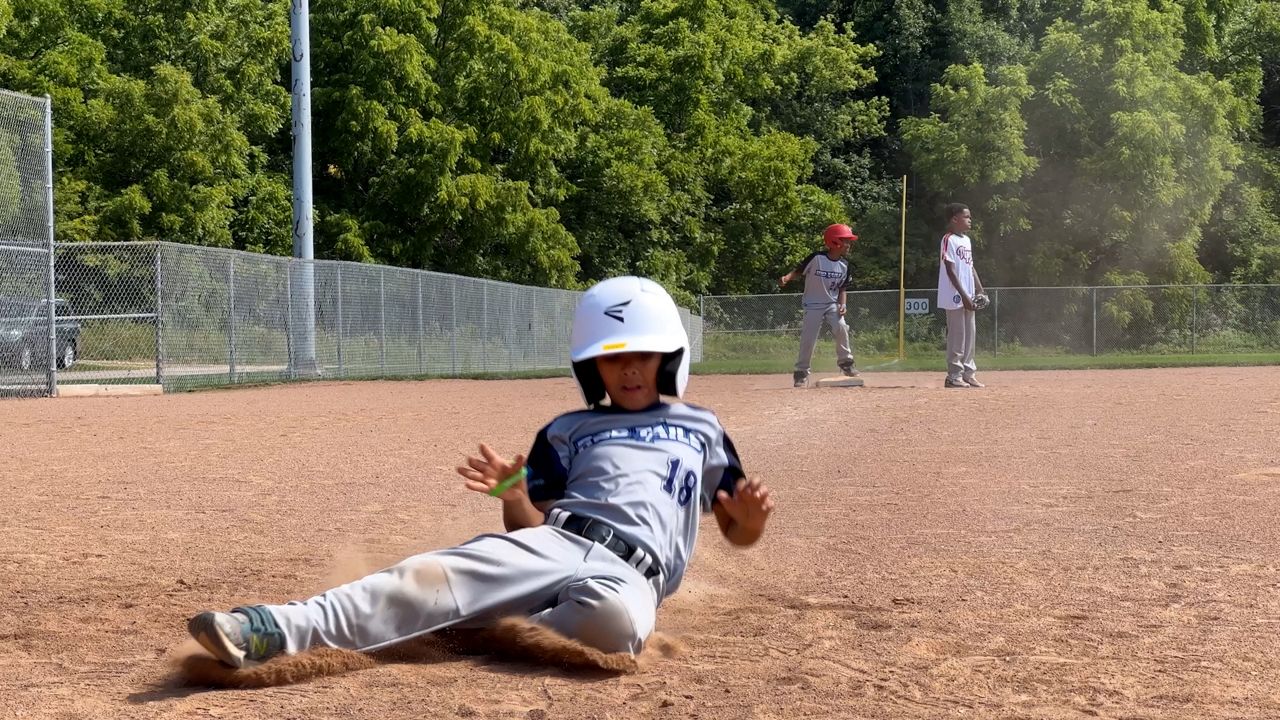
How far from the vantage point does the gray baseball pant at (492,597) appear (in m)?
3.60

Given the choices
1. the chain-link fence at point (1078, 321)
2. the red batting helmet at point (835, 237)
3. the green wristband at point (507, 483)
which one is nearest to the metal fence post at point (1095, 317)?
the chain-link fence at point (1078, 321)

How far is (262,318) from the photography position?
20.8m

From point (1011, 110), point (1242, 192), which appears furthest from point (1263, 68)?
point (1011, 110)

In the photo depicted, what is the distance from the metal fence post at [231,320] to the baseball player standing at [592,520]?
635 inches

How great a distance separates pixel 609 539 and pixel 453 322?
73.6ft

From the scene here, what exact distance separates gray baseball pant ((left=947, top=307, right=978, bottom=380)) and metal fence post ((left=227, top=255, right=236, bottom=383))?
955 cm

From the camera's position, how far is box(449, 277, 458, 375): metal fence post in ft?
85.6

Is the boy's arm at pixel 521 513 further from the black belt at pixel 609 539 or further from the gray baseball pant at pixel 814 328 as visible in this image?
the gray baseball pant at pixel 814 328

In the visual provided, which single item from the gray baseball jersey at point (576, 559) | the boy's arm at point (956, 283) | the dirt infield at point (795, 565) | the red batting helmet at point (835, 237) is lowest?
the dirt infield at point (795, 565)

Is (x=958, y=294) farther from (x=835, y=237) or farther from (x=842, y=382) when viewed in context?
(x=842, y=382)

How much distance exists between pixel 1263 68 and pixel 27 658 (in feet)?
157

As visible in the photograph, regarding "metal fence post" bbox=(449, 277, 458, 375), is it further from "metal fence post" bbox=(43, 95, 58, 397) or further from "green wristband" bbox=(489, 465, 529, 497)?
"green wristband" bbox=(489, 465, 529, 497)

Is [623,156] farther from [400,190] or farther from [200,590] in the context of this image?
[200,590]

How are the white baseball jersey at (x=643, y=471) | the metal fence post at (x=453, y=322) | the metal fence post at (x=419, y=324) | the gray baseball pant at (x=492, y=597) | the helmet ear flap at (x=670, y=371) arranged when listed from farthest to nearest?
the metal fence post at (x=453, y=322) < the metal fence post at (x=419, y=324) < the helmet ear flap at (x=670, y=371) < the white baseball jersey at (x=643, y=471) < the gray baseball pant at (x=492, y=597)
